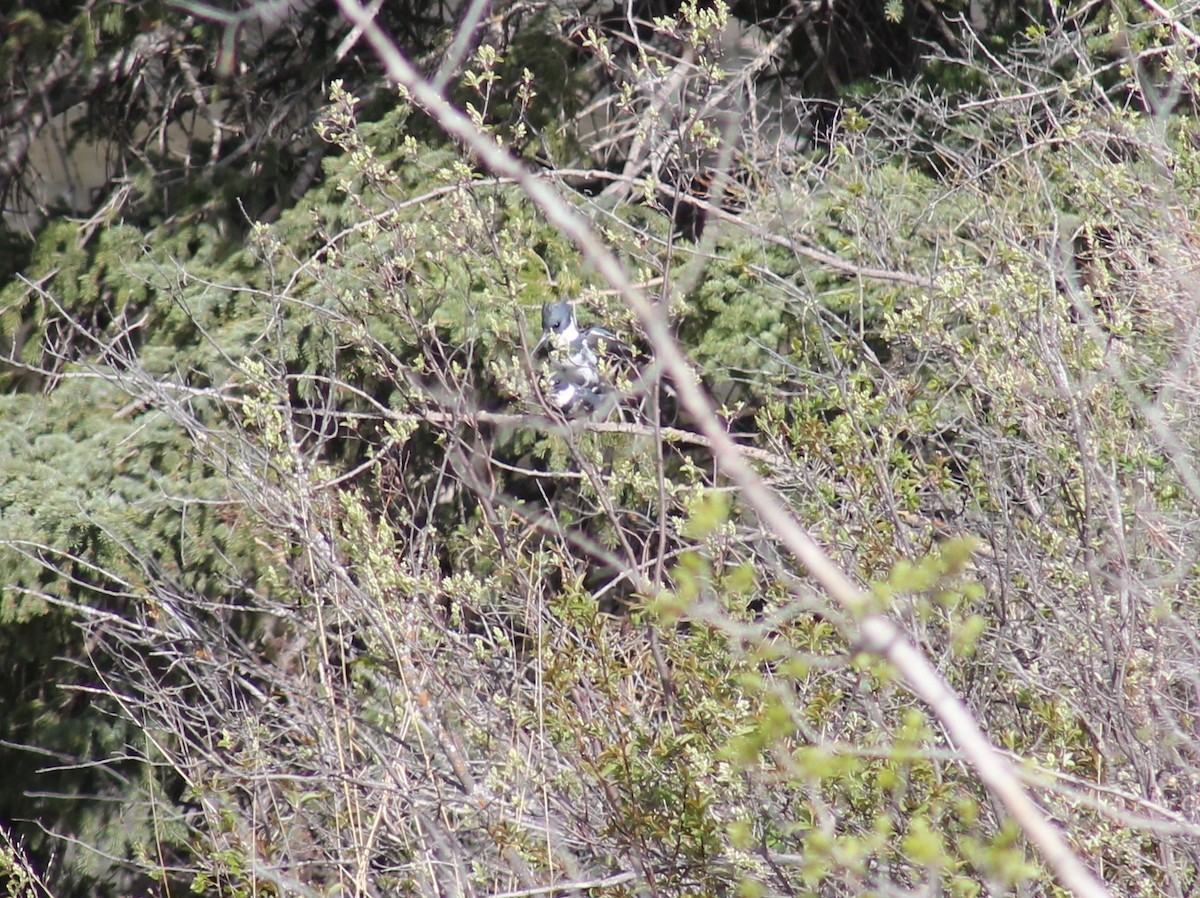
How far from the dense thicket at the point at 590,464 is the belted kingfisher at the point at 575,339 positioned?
10 cm

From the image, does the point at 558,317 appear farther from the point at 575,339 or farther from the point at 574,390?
the point at 574,390

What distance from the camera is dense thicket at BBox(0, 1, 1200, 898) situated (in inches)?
99.0

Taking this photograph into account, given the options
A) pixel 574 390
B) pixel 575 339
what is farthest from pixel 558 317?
pixel 574 390

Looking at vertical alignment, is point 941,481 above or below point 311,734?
above

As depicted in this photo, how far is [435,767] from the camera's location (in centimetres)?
320

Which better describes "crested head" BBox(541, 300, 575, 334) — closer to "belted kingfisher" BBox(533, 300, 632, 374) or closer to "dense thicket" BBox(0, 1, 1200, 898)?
"belted kingfisher" BBox(533, 300, 632, 374)

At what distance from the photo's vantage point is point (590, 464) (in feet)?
10.4

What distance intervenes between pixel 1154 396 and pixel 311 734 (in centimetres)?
263

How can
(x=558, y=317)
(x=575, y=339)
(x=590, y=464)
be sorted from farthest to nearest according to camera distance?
1. (x=558, y=317)
2. (x=575, y=339)
3. (x=590, y=464)

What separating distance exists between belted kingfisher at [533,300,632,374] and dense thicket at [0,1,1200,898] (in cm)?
10

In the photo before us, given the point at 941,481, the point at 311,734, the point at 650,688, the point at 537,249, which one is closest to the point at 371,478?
the point at 537,249

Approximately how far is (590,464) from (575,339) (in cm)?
76

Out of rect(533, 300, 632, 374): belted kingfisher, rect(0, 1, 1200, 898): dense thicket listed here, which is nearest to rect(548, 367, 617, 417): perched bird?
rect(533, 300, 632, 374): belted kingfisher

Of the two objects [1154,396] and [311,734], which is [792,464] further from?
[311,734]
